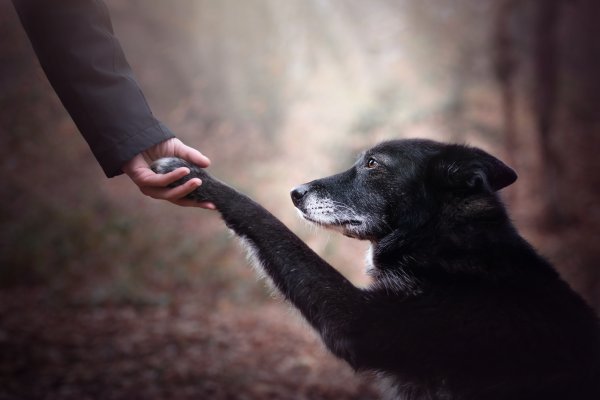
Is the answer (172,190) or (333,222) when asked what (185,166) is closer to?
(172,190)

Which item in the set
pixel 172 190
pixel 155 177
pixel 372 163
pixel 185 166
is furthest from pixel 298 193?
pixel 155 177

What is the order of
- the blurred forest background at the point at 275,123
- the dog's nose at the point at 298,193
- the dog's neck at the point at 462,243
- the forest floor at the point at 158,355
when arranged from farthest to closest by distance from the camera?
the blurred forest background at the point at 275,123 → the forest floor at the point at 158,355 → the dog's nose at the point at 298,193 → the dog's neck at the point at 462,243

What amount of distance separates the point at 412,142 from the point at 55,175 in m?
6.00

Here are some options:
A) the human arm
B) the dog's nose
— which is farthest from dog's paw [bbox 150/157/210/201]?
the dog's nose

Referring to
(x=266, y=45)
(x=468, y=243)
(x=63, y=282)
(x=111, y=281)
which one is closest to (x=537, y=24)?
(x=266, y=45)

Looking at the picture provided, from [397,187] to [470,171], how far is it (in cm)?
44

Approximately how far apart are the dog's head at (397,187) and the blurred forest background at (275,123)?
3574 mm

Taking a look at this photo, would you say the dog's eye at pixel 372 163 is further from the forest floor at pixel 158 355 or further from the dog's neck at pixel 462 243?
the forest floor at pixel 158 355

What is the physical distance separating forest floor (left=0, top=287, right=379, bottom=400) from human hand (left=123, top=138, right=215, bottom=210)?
220cm

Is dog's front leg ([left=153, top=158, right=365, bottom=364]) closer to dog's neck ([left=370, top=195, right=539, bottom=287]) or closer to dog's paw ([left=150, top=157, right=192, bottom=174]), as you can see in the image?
dog's paw ([left=150, top=157, right=192, bottom=174])

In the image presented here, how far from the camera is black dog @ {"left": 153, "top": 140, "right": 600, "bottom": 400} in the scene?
231cm

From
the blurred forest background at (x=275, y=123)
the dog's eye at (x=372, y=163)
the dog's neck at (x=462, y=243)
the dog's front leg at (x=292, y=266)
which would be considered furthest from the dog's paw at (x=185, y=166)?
the blurred forest background at (x=275, y=123)

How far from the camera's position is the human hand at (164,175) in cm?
226

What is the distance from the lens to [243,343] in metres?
5.81
